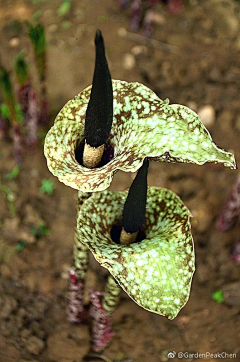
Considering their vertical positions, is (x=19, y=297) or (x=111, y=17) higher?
(x=111, y=17)

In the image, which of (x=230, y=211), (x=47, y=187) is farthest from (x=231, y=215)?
(x=47, y=187)

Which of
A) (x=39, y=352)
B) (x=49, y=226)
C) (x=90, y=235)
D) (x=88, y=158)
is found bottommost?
(x=39, y=352)

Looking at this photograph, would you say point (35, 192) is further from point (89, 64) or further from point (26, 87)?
point (89, 64)

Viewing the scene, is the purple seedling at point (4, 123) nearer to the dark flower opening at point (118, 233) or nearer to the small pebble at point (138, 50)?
the small pebble at point (138, 50)

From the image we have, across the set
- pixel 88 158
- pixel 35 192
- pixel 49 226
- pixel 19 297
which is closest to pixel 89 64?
pixel 35 192

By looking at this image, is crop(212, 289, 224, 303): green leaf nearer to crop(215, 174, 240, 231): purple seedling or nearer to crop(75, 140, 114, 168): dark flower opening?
crop(215, 174, 240, 231): purple seedling

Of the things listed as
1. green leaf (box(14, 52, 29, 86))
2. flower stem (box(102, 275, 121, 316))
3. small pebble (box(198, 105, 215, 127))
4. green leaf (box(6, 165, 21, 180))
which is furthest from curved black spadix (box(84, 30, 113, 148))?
small pebble (box(198, 105, 215, 127))

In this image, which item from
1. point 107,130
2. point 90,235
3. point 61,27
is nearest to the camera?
point 107,130

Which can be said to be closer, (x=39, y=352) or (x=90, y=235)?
(x=90, y=235)
